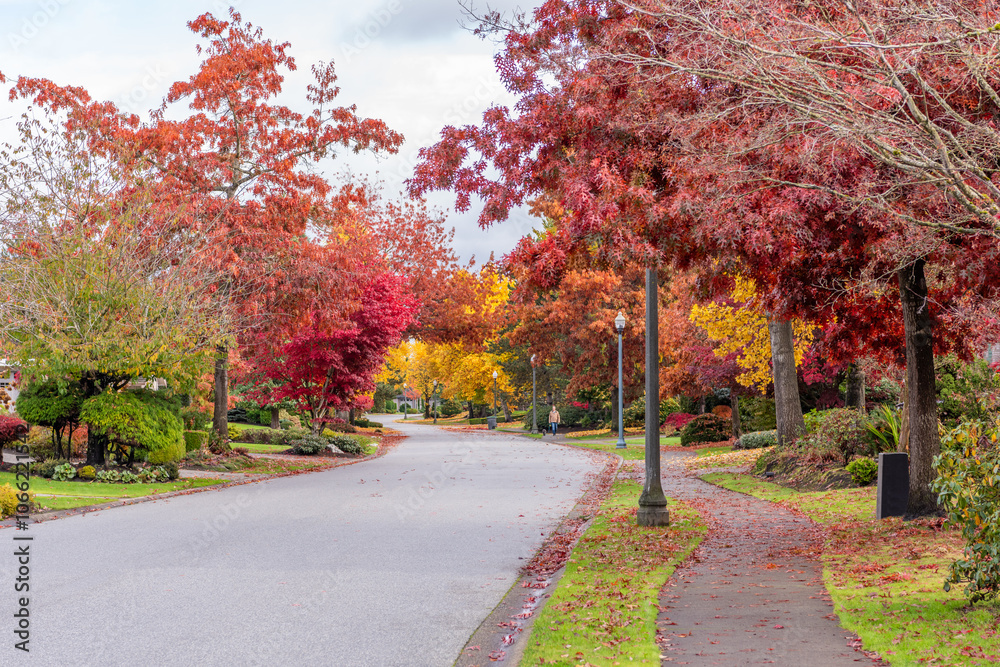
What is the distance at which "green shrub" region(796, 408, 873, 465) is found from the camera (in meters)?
17.6

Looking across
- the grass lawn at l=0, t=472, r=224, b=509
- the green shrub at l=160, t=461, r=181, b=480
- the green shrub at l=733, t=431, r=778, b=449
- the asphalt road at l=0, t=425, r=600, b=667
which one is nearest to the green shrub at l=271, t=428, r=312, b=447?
the green shrub at l=160, t=461, r=181, b=480

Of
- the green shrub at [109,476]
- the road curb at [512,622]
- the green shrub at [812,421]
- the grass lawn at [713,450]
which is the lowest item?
the grass lawn at [713,450]

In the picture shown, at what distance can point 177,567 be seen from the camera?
9.25 meters

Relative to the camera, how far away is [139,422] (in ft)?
60.0

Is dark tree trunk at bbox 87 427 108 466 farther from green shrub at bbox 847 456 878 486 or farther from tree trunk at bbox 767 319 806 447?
tree trunk at bbox 767 319 806 447

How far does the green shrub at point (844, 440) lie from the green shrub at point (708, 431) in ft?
49.5

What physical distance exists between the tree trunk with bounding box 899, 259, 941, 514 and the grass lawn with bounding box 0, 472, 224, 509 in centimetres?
1272

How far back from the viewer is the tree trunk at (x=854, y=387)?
26641 mm

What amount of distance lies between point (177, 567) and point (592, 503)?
8.30 m

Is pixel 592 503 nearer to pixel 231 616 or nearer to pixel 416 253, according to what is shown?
pixel 231 616

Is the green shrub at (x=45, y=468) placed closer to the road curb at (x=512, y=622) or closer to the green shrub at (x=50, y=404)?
the green shrub at (x=50, y=404)

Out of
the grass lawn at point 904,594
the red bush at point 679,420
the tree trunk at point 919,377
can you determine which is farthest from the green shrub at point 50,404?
the red bush at point 679,420

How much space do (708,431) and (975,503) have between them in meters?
27.7

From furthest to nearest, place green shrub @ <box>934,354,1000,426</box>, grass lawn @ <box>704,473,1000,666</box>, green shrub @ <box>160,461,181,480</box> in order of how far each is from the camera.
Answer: green shrub @ <box>934,354,1000,426</box>, green shrub @ <box>160,461,181,480</box>, grass lawn @ <box>704,473,1000,666</box>
